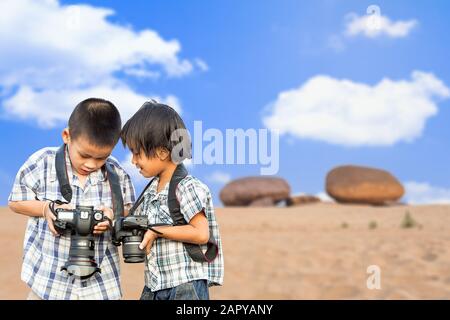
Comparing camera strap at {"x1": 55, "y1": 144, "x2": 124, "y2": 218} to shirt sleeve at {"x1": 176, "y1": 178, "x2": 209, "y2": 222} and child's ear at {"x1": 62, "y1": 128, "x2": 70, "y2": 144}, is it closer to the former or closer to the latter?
child's ear at {"x1": 62, "y1": 128, "x2": 70, "y2": 144}

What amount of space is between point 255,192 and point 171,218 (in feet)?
67.9

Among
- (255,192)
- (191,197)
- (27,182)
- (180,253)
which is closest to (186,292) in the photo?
(180,253)

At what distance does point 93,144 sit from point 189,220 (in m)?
0.55

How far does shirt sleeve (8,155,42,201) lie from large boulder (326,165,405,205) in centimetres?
2040

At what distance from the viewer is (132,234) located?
264 cm

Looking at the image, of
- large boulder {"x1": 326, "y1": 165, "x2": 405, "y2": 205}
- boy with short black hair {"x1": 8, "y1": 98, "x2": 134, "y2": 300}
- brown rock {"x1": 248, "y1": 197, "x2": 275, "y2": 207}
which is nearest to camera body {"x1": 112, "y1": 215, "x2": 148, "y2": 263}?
boy with short black hair {"x1": 8, "y1": 98, "x2": 134, "y2": 300}

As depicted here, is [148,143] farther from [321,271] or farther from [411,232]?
[411,232]

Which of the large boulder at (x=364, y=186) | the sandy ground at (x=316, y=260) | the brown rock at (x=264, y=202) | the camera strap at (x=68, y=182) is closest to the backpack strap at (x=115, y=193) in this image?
the camera strap at (x=68, y=182)

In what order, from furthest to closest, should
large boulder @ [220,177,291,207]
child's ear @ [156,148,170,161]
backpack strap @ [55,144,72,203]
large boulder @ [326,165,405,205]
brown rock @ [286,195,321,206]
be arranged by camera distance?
large boulder @ [220,177,291,207]
brown rock @ [286,195,321,206]
large boulder @ [326,165,405,205]
backpack strap @ [55,144,72,203]
child's ear @ [156,148,170,161]

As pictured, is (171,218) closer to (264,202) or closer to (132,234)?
(132,234)

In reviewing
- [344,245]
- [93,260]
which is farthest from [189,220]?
[344,245]

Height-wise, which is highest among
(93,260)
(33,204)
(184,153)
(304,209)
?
(304,209)

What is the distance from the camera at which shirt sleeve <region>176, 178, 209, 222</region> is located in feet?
8.70

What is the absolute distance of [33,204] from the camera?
284 centimetres
